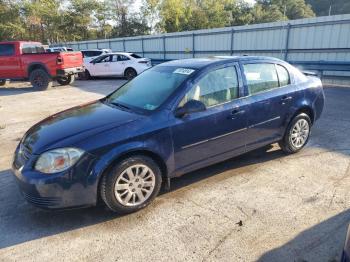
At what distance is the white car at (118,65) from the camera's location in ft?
50.5

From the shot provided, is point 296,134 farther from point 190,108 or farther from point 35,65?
point 35,65

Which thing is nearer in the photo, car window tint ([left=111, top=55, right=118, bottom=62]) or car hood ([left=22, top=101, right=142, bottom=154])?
car hood ([left=22, top=101, right=142, bottom=154])

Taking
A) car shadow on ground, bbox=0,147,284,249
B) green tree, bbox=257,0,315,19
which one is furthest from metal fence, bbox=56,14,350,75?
green tree, bbox=257,0,315,19

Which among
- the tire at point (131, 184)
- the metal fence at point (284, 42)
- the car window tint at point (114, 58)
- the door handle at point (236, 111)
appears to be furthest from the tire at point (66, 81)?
the tire at point (131, 184)

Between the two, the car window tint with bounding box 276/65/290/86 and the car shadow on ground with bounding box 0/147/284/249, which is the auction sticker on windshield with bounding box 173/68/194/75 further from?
the car window tint with bounding box 276/65/290/86

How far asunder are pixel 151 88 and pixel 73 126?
1.12 meters

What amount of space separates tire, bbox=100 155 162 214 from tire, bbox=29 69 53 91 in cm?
1068

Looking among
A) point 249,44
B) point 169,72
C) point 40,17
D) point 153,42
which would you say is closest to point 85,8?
point 40,17

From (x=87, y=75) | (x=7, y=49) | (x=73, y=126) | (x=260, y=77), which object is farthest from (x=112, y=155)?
(x=87, y=75)

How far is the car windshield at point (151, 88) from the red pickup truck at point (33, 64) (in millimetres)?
8986

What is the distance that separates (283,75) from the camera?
15.4ft

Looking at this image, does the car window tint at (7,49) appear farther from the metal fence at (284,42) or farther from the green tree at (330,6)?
the green tree at (330,6)

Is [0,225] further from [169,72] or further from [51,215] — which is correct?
[169,72]

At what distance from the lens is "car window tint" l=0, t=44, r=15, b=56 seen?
12625mm
